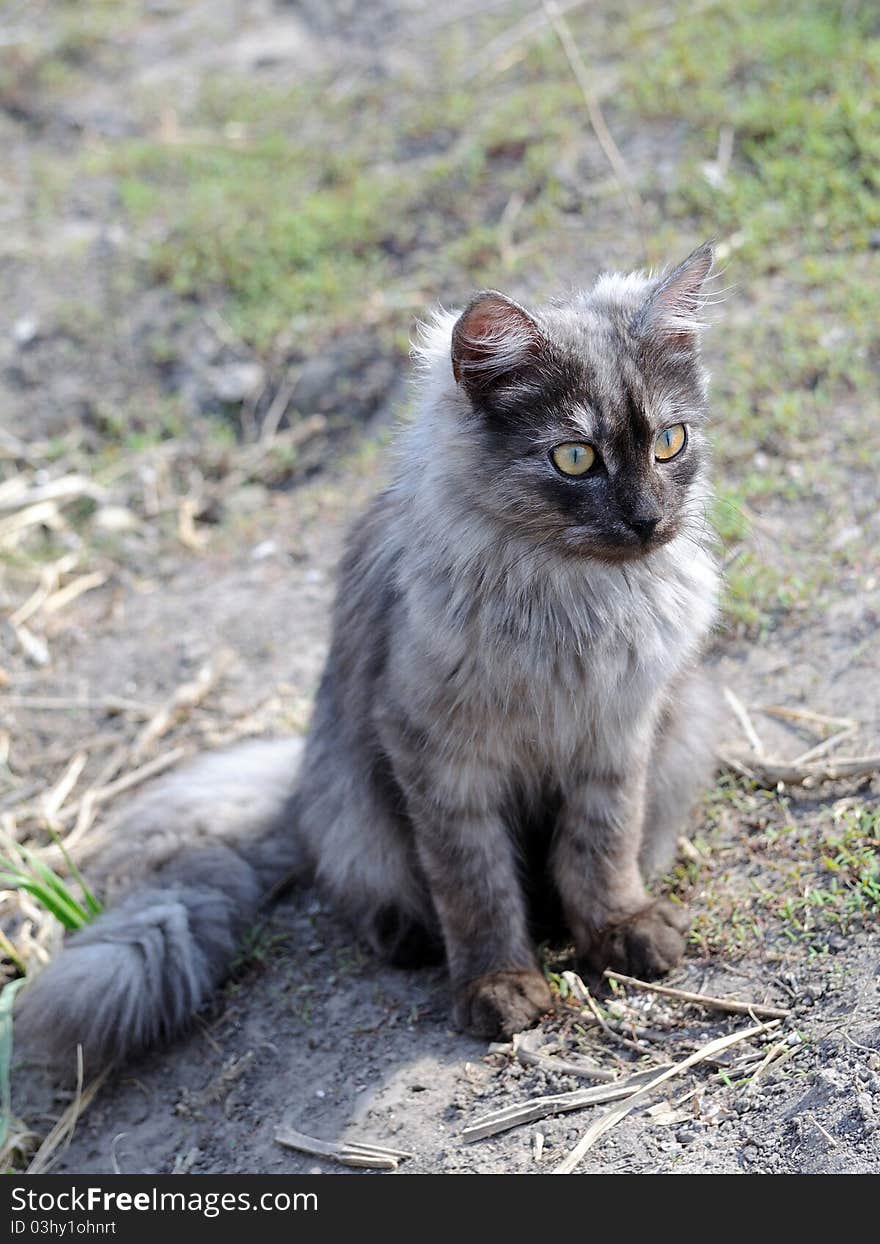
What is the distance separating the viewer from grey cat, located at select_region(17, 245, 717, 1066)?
268 centimetres

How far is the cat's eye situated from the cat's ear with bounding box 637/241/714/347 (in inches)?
8.2

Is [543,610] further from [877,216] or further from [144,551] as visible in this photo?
[877,216]

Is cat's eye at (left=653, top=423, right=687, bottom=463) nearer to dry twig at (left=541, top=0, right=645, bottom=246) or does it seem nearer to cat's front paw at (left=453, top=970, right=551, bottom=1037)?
cat's front paw at (left=453, top=970, right=551, bottom=1037)

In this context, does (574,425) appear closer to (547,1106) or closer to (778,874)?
(778,874)

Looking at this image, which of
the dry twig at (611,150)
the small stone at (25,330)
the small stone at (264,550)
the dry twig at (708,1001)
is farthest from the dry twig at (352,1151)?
the small stone at (25,330)

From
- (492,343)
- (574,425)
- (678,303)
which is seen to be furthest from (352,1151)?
(678,303)

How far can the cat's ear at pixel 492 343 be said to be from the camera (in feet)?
8.50

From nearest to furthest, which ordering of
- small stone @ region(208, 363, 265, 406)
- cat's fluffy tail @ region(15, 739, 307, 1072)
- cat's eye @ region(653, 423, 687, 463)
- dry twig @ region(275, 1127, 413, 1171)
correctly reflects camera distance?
1. cat's eye @ region(653, 423, 687, 463)
2. dry twig @ region(275, 1127, 413, 1171)
3. cat's fluffy tail @ region(15, 739, 307, 1072)
4. small stone @ region(208, 363, 265, 406)

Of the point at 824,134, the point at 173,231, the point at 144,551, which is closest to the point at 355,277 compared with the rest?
the point at 173,231

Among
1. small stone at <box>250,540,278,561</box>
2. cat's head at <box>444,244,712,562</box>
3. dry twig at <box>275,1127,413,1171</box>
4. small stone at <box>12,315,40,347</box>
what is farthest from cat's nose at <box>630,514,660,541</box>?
small stone at <box>12,315,40,347</box>

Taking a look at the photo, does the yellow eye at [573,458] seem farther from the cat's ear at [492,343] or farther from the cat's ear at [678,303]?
the cat's ear at [678,303]

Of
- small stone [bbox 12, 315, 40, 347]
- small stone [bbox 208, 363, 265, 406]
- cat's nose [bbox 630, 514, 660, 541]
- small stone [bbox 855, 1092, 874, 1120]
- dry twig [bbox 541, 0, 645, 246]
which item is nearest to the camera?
small stone [bbox 855, 1092, 874, 1120]

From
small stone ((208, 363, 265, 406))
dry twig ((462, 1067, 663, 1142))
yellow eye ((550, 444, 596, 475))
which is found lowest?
dry twig ((462, 1067, 663, 1142))

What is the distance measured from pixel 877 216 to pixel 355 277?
2436 millimetres
